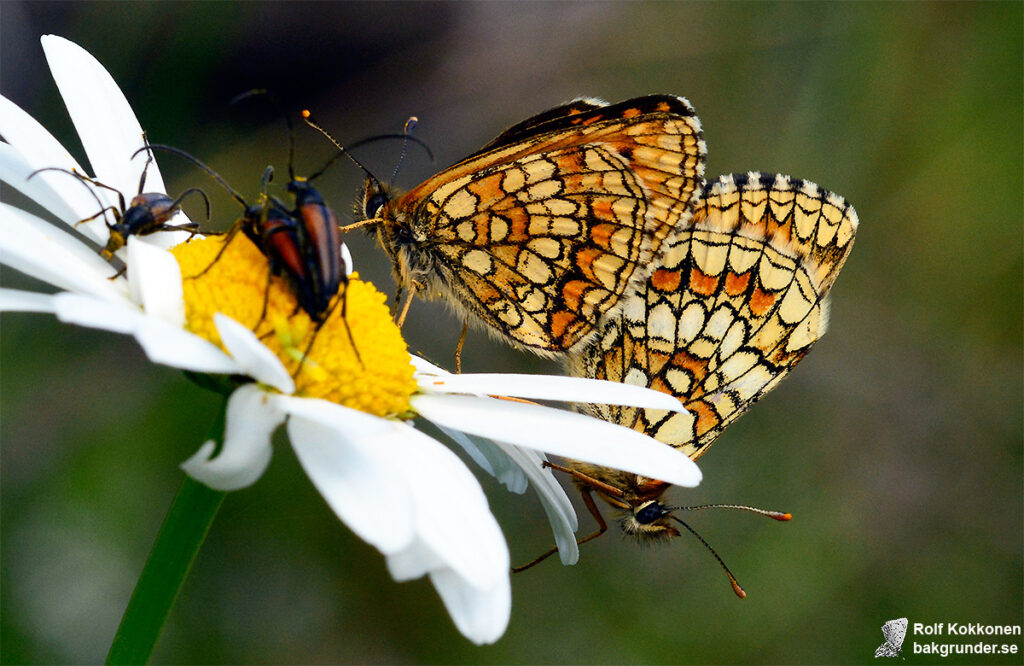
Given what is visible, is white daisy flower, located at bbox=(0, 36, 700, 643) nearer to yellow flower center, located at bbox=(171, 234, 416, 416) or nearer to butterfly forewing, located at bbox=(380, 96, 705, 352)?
yellow flower center, located at bbox=(171, 234, 416, 416)

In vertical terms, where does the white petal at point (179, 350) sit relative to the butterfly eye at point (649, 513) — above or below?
below

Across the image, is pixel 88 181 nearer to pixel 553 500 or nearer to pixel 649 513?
pixel 553 500

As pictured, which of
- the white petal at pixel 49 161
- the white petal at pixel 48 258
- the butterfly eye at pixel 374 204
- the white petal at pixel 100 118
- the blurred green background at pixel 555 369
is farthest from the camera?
the blurred green background at pixel 555 369

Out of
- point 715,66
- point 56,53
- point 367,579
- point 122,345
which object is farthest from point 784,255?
point 122,345

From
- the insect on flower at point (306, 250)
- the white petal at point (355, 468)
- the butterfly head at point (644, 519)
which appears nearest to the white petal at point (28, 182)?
the insect on flower at point (306, 250)

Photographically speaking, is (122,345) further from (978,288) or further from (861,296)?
(978,288)

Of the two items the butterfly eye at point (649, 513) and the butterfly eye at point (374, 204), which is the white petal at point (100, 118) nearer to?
the butterfly eye at point (374, 204)
